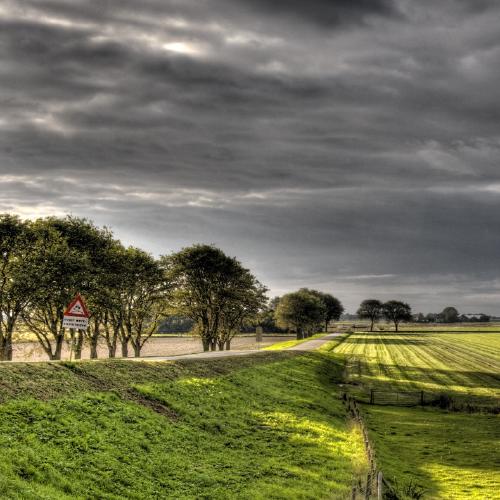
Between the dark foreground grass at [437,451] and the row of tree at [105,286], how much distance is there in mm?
33976

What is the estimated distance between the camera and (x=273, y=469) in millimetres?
25531

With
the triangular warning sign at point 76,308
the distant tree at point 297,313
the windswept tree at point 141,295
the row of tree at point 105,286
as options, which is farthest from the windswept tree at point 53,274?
the distant tree at point 297,313

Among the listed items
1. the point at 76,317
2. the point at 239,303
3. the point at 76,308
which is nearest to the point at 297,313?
the point at 239,303

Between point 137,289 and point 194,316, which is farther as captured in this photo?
point 194,316

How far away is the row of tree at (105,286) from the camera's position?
181 feet

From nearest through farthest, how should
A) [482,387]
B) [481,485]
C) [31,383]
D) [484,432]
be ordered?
[31,383] < [481,485] < [484,432] < [482,387]

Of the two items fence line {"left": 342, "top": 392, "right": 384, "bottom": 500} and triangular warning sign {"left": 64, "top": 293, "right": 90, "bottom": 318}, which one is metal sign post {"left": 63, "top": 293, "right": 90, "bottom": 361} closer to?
triangular warning sign {"left": 64, "top": 293, "right": 90, "bottom": 318}

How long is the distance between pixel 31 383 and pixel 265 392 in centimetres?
2338

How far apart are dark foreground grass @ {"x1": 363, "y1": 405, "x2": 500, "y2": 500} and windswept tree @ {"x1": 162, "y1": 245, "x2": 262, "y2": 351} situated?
5251cm

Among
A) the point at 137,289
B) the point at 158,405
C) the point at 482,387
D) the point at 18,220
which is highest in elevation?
the point at 18,220

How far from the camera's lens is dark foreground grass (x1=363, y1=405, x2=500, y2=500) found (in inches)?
1127

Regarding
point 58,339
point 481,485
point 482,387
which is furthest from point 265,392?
point 482,387

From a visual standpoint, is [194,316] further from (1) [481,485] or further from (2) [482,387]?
(1) [481,485]

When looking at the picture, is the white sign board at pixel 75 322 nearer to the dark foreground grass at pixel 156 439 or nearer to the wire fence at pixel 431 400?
the dark foreground grass at pixel 156 439
